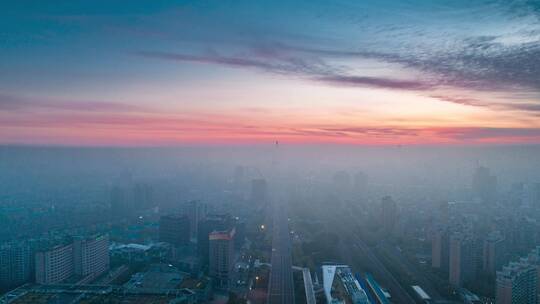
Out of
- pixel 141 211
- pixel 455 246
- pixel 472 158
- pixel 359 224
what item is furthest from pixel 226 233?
pixel 472 158

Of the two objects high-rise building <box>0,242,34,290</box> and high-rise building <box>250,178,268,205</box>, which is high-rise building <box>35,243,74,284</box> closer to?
high-rise building <box>0,242,34,290</box>

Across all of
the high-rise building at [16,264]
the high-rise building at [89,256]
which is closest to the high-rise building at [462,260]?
→ the high-rise building at [89,256]

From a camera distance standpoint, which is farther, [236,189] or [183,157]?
[183,157]

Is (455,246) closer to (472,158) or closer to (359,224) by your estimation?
(359,224)

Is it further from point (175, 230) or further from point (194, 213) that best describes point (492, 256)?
point (194, 213)

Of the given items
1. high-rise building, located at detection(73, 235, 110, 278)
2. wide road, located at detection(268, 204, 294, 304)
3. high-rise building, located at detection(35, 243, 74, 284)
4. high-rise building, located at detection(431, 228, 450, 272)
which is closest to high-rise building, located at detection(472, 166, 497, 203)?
wide road, located at detection(268, 204, 294, 304)

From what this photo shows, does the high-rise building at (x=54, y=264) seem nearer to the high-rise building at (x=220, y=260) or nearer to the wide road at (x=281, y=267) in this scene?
A: the high-rise building at (x=220, y=260)
